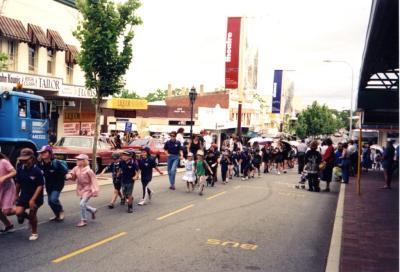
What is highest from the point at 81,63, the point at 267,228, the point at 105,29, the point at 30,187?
the point at 105,29

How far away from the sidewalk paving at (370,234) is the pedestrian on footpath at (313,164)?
1698mm

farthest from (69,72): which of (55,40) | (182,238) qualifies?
(182,238)

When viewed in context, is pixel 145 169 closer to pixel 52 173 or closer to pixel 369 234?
pixel 52 173

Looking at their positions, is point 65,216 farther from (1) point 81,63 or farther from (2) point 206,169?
(1) point 81,63

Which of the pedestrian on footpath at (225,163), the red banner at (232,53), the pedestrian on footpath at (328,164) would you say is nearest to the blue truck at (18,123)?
the pedestrian on footpath at (225,163)

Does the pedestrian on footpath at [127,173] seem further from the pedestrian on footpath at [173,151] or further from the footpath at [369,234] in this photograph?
the footpath at [369,234]

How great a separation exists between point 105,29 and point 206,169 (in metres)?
6.51

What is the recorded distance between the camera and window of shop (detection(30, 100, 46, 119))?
695 inches

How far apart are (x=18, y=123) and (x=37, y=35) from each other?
10276 millimetres

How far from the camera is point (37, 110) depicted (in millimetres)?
17891

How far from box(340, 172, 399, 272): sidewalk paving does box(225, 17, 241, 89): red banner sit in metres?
21.8

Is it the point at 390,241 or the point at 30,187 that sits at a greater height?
the point at 30,187

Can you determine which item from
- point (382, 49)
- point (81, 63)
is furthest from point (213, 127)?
point (382, 49)

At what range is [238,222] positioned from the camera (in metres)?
11.0
